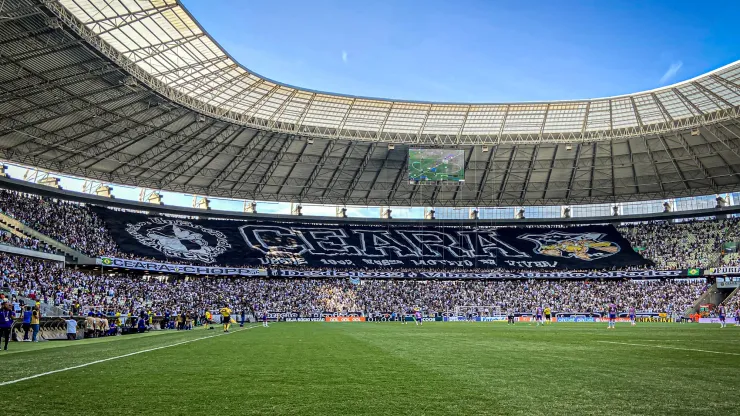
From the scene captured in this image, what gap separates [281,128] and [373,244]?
77.9 ft

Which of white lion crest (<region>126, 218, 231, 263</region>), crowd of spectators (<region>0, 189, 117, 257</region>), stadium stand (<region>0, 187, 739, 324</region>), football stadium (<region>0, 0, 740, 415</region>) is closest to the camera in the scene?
football stadium (<region>0, 0, 740, 415</region>)

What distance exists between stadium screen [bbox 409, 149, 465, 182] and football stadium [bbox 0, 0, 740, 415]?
16 cm

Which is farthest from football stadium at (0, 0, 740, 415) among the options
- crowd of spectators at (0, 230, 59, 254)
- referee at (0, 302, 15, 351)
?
crowd of spectators at (0, 230, 59, 254)

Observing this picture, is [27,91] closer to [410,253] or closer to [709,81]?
[410,253]

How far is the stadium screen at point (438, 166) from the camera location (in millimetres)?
47469

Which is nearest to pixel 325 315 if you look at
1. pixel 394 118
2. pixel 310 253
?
pixel 310 253

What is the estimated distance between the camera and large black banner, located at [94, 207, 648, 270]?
63406mm

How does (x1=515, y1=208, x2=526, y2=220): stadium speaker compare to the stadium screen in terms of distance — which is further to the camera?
(x1=515, y1=208, x2=526, y2=220): stadium speaker

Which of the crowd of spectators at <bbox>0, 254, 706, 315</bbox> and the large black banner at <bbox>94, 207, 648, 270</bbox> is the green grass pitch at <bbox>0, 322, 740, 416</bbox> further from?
the large black banner at <bbox>94, 207, 648, 270</bbox>

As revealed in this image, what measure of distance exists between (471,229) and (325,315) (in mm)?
23305

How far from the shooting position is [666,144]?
55719 millimetres

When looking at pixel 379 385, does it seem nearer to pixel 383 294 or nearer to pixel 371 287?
pixel 383 294

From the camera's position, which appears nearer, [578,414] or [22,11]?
[578,414]

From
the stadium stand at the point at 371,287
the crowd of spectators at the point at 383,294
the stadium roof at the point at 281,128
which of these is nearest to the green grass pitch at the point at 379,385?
the stadium roof at the point at 281,128
